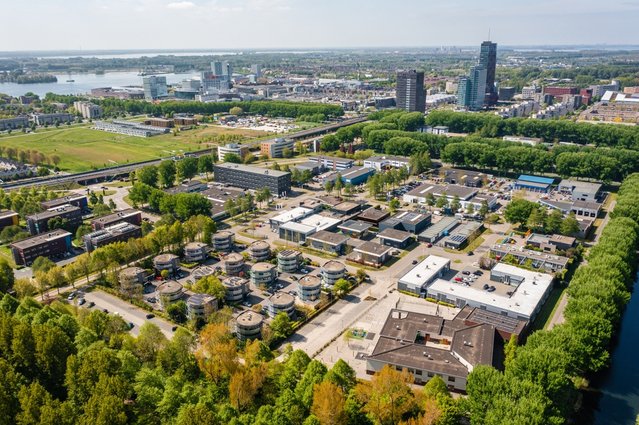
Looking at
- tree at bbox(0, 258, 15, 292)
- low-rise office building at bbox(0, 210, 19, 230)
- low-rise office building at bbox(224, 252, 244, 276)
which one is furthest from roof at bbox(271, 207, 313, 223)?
low-rise office building at bbox(0, 210, 19, 230)

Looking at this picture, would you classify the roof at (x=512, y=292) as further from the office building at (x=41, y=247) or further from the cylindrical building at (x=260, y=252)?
the office building at (x=41, y=247)

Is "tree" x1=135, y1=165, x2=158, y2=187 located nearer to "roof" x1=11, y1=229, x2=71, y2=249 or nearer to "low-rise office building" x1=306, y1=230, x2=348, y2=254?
"roof" x1=11, y1=229, x2=71, y2=249

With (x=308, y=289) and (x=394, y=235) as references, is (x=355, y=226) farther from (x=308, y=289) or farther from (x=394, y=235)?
(x=308, y=289)

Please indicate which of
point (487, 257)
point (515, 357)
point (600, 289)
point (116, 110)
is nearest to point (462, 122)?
point (487, 257)

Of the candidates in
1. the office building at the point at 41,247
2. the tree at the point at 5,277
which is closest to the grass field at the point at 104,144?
the office building at the point at 41,247

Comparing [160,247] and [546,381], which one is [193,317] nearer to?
[160,247]
